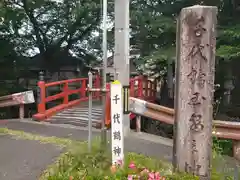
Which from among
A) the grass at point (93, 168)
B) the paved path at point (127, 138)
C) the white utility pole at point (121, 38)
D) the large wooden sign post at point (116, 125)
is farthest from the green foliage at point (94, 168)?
the white utility pole at point (121, 38)

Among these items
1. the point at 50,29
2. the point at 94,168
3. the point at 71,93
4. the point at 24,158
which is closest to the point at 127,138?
the point at 24,158

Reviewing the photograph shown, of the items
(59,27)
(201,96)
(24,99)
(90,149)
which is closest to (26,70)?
(59,27)

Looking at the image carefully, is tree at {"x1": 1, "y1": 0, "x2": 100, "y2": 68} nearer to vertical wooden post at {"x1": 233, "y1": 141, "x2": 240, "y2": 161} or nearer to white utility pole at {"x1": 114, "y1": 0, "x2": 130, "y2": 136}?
white utility pole at {"x1": 114, "y1": 0, "x2": 130, "y2": 136}

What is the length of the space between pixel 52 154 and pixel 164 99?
375 inches

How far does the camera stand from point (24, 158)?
15.0 feet

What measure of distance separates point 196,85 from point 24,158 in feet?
9.85

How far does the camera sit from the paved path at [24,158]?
3.94 m

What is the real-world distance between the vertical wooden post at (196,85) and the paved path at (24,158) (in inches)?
83.5

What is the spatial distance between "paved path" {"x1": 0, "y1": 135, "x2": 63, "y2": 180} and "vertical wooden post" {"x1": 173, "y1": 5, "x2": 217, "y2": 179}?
212 centimetres

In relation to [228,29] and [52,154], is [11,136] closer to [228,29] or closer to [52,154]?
[52,154]

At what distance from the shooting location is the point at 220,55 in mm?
7801

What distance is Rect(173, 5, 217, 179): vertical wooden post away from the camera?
3412 mm

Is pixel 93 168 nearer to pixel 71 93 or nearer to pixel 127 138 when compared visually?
pixel 127 138

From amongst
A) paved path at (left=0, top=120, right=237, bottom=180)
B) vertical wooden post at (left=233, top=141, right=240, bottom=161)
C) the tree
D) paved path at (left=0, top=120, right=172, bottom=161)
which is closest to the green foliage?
paved path at (left=0, top=120, right=237, bottom=180)
